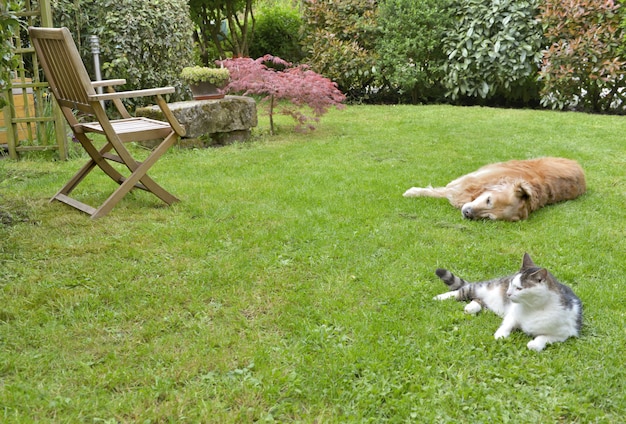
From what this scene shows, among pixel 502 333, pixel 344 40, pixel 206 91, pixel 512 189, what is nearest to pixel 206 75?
pixel 206 91

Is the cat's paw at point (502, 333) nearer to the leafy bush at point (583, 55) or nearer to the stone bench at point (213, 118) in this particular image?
the stone bench at point (213, 118)

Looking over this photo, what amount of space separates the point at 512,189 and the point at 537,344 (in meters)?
2.03

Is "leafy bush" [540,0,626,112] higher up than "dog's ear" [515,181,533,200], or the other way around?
"leafy bush" [540,0,626,112]

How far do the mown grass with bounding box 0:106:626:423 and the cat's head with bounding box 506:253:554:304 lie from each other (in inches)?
9.6

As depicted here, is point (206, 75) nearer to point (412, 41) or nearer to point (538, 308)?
point (412, 41)

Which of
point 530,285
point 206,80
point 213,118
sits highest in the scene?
point 206,80

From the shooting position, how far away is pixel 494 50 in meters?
9.65

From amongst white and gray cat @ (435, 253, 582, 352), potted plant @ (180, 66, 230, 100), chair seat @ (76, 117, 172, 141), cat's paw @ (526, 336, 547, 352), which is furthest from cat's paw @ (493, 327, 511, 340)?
potted plant @ (180, 66, 230, 100)

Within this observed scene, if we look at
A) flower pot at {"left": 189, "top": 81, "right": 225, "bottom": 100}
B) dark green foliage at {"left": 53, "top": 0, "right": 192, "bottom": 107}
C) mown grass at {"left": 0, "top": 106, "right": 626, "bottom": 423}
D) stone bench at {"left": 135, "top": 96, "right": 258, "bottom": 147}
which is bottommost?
mown grass at {"left": 0, "top": 106, "right": 626, "bottom": 423}

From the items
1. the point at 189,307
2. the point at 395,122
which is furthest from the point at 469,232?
the point at 395,122

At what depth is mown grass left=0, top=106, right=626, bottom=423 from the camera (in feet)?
7.42

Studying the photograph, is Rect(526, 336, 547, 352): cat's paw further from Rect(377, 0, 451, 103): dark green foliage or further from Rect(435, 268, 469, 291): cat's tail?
Rect(377, 0, 451, 103): dark green foliage

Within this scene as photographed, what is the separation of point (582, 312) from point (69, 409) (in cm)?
245

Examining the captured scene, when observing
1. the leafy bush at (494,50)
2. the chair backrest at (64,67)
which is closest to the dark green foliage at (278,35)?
the leafy bush at (494,50)
